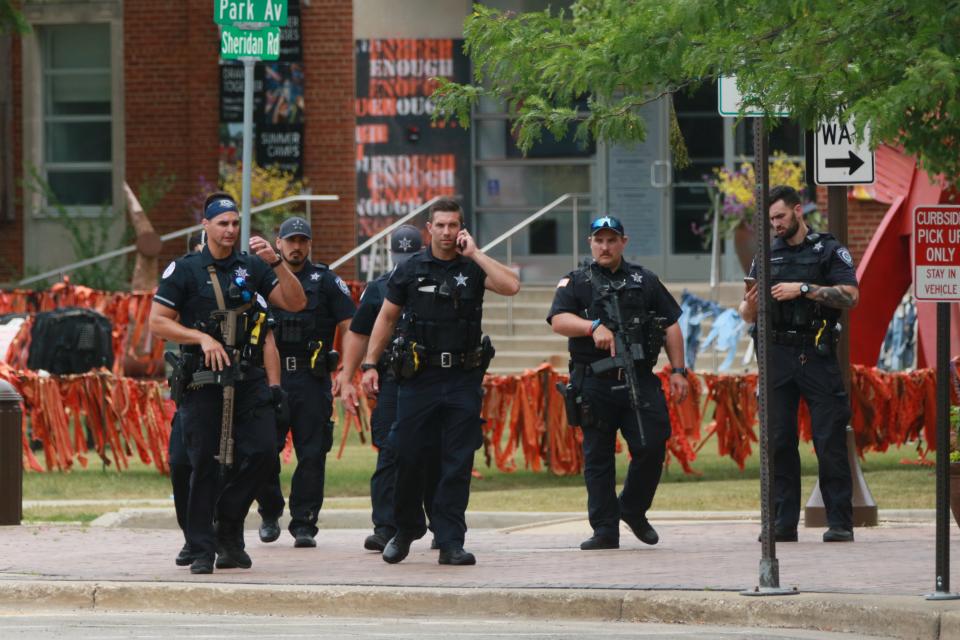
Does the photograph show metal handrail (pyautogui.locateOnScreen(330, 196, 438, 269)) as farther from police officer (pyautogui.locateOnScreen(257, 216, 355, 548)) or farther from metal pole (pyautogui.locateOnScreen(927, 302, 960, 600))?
metal pole (pyautogui.locateOnScreen(927, 302, 960, 600))

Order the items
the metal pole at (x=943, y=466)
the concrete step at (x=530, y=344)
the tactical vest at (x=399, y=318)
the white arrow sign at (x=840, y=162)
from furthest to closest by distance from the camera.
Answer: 1. the concrete step at (x=530, y=344)
2. the white arrow sign at (x=840, y=162)
3. the tactical vest at (x=399, y=318)
4. the metal pole at (x=943, y=466)

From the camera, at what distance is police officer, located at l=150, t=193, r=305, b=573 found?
33.1 feet

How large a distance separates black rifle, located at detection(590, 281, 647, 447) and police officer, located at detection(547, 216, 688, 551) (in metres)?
0.02

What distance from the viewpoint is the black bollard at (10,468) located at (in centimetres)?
1272

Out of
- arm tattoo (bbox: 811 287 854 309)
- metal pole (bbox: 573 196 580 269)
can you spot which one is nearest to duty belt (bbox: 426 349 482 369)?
arm tattoo (bbox: 811 287 854 309)

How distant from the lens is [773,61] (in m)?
8.29

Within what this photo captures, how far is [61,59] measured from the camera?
27.0 meters

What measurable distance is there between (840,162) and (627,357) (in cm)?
208

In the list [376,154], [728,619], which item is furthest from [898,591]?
[376,154]

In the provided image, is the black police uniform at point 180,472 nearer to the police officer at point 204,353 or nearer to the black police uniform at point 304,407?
the police officer at point 204,353

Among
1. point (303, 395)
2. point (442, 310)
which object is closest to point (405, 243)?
point (303, 395)

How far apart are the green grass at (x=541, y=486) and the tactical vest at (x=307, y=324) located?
2.44 metres

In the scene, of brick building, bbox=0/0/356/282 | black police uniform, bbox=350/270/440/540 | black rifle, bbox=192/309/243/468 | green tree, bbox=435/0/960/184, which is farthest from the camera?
brick building, bbox=0/0/356/282

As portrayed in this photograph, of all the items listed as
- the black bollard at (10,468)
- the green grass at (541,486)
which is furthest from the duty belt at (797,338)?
the black bollard at (10,468)
